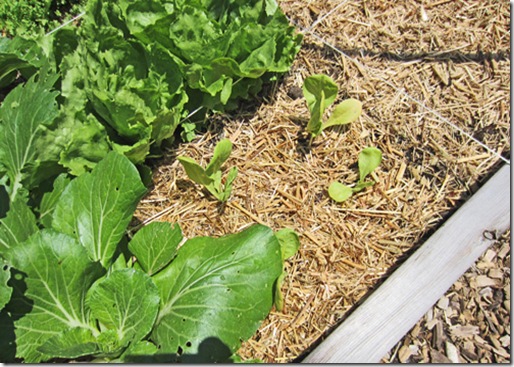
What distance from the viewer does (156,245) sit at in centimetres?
207

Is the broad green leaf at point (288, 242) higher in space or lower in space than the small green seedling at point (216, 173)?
lower

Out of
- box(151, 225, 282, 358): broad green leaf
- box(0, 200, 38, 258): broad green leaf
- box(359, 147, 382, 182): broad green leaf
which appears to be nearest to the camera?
box(151, 225, 282, 358): broad green leaf

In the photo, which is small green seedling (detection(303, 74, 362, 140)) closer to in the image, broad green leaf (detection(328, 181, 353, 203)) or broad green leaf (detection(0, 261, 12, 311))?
broad green leaf (detection(328, 181, 353, 203))

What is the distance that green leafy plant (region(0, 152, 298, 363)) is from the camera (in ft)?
6.37

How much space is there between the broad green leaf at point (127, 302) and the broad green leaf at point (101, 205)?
0.50ft

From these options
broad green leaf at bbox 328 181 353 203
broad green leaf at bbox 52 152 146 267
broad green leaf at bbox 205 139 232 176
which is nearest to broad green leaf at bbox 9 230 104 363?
broad green leaf at bbox 52 152 146 267

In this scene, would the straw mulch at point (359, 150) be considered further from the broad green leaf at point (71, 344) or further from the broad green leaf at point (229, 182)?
the broad green leaf at point (71, 344)

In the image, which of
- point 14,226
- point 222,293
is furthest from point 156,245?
point 14,226

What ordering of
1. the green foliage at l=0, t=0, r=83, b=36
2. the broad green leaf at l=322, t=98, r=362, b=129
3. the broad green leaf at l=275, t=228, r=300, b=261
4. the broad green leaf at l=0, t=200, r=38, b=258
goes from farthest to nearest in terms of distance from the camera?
1. the green foliage at l=0, t=0, r=83, b=36
2. the broad green leaf at l=322, t=98, r=362, b=129
3. the broad green leaf at l=275, t=228, r=300, b=261
4. the broad green leaf at l=0, t=200, r=38, b=258

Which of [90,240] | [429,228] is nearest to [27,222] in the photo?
[90,240]

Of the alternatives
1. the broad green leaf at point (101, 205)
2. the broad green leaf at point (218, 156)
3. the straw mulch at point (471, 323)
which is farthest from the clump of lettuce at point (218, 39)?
the straw mulch at point (471, 323)

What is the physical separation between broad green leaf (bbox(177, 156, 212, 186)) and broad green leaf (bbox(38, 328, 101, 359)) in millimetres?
714

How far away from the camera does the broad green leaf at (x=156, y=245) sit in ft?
6.74

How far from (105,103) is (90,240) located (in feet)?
1.82
